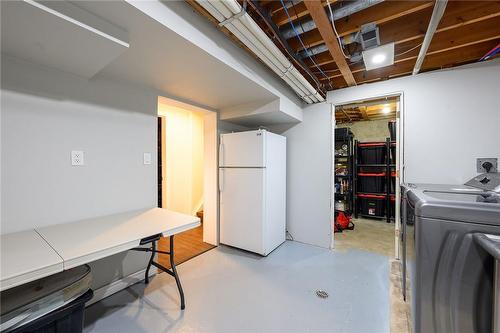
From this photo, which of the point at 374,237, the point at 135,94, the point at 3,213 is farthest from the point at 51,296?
the point at 374,237

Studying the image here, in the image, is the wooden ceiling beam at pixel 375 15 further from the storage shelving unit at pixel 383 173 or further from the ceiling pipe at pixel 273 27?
the storage shelving unit at pixel 383 173

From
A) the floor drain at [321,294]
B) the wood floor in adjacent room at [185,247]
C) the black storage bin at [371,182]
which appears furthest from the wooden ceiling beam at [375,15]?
the black storage bin at [371,182]

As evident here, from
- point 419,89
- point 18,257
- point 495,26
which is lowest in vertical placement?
point 18,257

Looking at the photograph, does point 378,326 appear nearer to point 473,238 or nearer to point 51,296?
point 473,238

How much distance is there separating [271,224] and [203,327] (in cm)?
155

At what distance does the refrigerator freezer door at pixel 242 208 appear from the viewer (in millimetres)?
2812

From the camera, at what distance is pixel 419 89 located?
257 cm

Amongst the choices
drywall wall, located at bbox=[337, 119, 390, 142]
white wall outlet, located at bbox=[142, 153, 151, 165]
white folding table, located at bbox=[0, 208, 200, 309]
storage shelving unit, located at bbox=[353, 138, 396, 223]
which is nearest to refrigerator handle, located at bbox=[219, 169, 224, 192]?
white wall outlet, located at bbox=[142, 153, 151, 165]

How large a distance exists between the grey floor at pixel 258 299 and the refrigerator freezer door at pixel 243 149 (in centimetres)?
131

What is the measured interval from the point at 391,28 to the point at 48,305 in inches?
126

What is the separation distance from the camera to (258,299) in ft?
6.44

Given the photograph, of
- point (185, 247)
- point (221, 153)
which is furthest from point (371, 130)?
point (185, 247)

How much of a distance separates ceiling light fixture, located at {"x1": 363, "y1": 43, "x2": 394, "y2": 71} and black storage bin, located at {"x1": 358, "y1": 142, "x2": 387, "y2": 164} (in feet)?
10.3

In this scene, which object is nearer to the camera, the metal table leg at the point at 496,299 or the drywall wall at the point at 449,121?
the metal table leg at the point at 496,299
